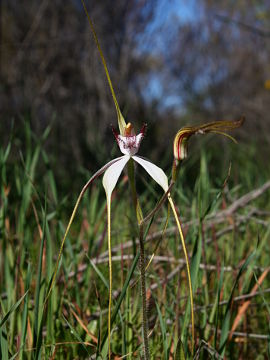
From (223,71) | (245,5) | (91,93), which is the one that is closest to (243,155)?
(91,93)

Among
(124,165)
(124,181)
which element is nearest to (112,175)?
(124,165)

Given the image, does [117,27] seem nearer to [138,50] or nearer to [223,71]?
[138,50]

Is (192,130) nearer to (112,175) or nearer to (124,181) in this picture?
(112,175)

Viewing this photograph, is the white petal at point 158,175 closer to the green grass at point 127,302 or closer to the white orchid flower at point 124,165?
the white orchid flower at point 124,165

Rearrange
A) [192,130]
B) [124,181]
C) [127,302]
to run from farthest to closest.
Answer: [124,181]
[127,302]
[192,130]

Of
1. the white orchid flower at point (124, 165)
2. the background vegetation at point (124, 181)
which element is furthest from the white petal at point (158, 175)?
the background vegetation at point (124, 181)

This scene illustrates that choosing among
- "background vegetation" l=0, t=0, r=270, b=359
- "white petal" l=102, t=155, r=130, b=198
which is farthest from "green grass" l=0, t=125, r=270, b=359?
"white petal" l=102, t=155, r=130, b=198

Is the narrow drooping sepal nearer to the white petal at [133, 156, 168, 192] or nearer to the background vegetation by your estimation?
the white petal at [133, 156, 168, 192]
